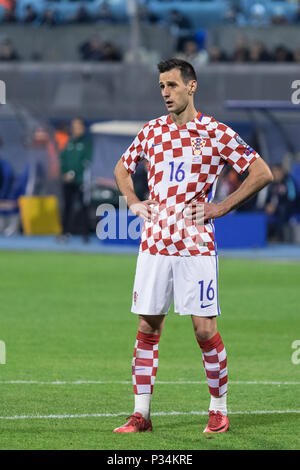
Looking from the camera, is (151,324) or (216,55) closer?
(151,324)

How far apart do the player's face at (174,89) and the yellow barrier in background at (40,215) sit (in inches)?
702

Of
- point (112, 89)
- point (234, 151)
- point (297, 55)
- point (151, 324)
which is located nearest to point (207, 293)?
point (151, 324)

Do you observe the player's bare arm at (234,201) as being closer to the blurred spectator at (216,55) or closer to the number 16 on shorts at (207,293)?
the number 16 on shorts at (207,293)

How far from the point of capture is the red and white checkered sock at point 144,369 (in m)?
6.56

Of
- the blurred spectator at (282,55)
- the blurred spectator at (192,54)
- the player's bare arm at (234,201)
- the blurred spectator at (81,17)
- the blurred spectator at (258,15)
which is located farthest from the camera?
the blurred spectator at (258,15)

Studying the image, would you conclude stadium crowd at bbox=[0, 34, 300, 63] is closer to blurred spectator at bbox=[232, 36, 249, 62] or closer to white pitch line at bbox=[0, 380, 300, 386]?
blurred spectator at bbox=[232, 36, 249, 62]

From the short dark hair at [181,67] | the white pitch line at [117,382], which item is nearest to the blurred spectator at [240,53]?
the white pitch line at [117,382]

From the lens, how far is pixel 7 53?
27.7m

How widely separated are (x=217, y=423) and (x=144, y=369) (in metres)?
0.54

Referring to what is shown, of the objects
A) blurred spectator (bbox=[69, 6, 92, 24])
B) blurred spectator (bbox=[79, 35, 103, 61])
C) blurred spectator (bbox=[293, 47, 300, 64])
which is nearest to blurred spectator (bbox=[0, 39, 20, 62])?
blurred spectator (bbox=[79, 35, 103, 61])

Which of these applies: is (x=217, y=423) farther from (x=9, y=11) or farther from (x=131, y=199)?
(x=9, y=11)

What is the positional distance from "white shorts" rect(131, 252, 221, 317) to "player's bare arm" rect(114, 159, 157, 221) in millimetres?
266

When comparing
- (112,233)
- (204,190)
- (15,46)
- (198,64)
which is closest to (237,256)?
(112,233)
